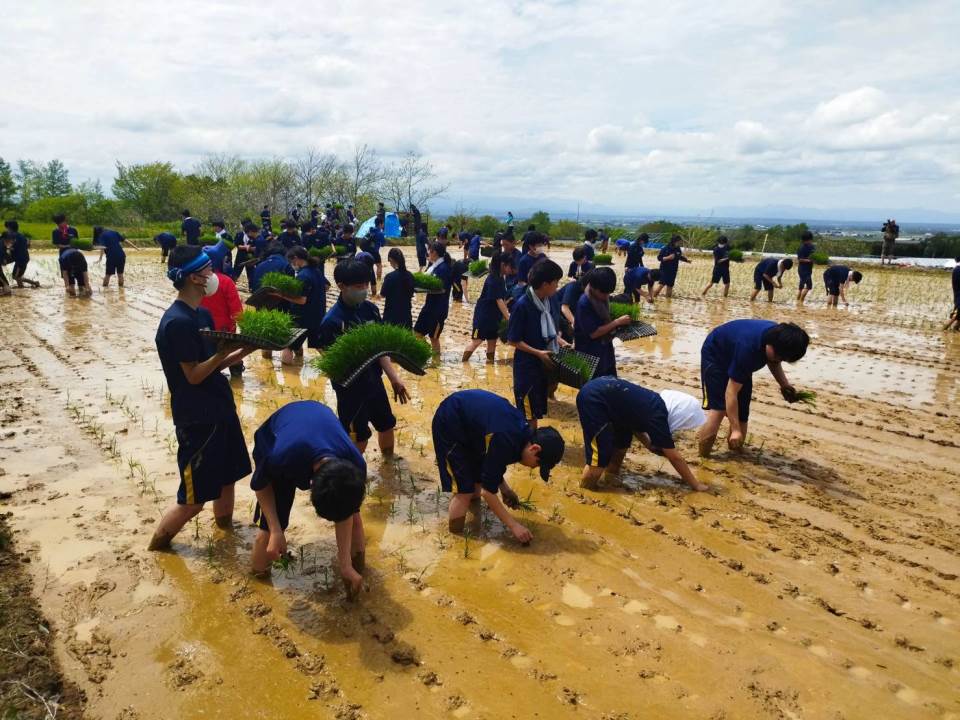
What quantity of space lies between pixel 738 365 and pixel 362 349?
9.97 feet

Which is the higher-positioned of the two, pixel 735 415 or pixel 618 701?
pixel 735 415

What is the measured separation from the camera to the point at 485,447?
13.4ft

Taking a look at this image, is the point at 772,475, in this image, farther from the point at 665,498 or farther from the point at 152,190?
the point at 152,190

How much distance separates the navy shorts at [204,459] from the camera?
3.80 metres

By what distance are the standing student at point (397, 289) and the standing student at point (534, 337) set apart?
249 centimetres

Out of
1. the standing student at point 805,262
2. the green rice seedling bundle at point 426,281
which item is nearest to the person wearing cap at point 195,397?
the green rice seedling bundle at point 426,281

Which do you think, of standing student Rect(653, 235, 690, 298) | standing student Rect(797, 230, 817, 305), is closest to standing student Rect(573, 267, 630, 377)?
standing student Rect(653, 235, 690, 298)

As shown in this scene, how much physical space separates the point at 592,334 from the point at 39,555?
14.4ft

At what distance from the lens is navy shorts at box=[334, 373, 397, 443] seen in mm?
5020

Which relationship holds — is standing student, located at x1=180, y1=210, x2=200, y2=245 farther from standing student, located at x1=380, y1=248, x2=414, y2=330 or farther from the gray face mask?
the gray face mask

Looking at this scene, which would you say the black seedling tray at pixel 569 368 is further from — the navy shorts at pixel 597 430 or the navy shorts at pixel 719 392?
the navy shorts at pixel 719 392

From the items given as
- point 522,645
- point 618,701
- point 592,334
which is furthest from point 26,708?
point 592,334

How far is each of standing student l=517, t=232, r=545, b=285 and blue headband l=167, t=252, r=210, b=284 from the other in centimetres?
488

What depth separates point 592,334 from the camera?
5.95 metres
